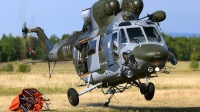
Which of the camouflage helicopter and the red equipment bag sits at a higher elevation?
the camouflage helicopter

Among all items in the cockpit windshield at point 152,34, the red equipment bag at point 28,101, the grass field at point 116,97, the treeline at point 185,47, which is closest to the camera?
the cockpit windshield at point 152,34

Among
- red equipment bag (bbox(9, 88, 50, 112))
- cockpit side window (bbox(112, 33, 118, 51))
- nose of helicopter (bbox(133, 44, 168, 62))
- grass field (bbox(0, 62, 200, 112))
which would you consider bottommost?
grass field (bbox(0, 62, 200, 112))

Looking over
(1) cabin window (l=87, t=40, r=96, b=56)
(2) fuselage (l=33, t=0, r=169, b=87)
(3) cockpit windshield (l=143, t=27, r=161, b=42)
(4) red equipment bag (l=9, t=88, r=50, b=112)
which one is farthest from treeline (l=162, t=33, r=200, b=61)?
(3) cockpit windshield (l=143, t=27, r=161, b=42)

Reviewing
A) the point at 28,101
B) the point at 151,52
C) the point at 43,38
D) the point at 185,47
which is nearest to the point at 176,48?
the point at 185,47

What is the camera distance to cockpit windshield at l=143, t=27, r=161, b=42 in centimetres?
1639

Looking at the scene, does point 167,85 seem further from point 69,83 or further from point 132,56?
point 132,56

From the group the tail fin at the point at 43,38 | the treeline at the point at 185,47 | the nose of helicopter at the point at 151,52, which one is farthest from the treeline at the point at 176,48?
the nose of helicopter at the point at 151,52

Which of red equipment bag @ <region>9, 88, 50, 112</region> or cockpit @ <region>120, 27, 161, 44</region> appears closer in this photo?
cockpit @ <region>120, 27, 161, 44</region>

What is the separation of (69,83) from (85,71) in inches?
867

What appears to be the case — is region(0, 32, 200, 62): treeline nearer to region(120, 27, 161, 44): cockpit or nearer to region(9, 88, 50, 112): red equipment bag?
region(9, 88, 50, 112): red equipment bag

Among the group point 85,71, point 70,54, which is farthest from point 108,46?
point 70,54

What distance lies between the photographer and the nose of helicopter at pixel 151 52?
15.5 meters

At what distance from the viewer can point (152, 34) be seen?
16594 millimetres

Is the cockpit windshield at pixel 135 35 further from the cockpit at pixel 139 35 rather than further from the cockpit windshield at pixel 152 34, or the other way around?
the cockpit windshield at pixel 152 34
